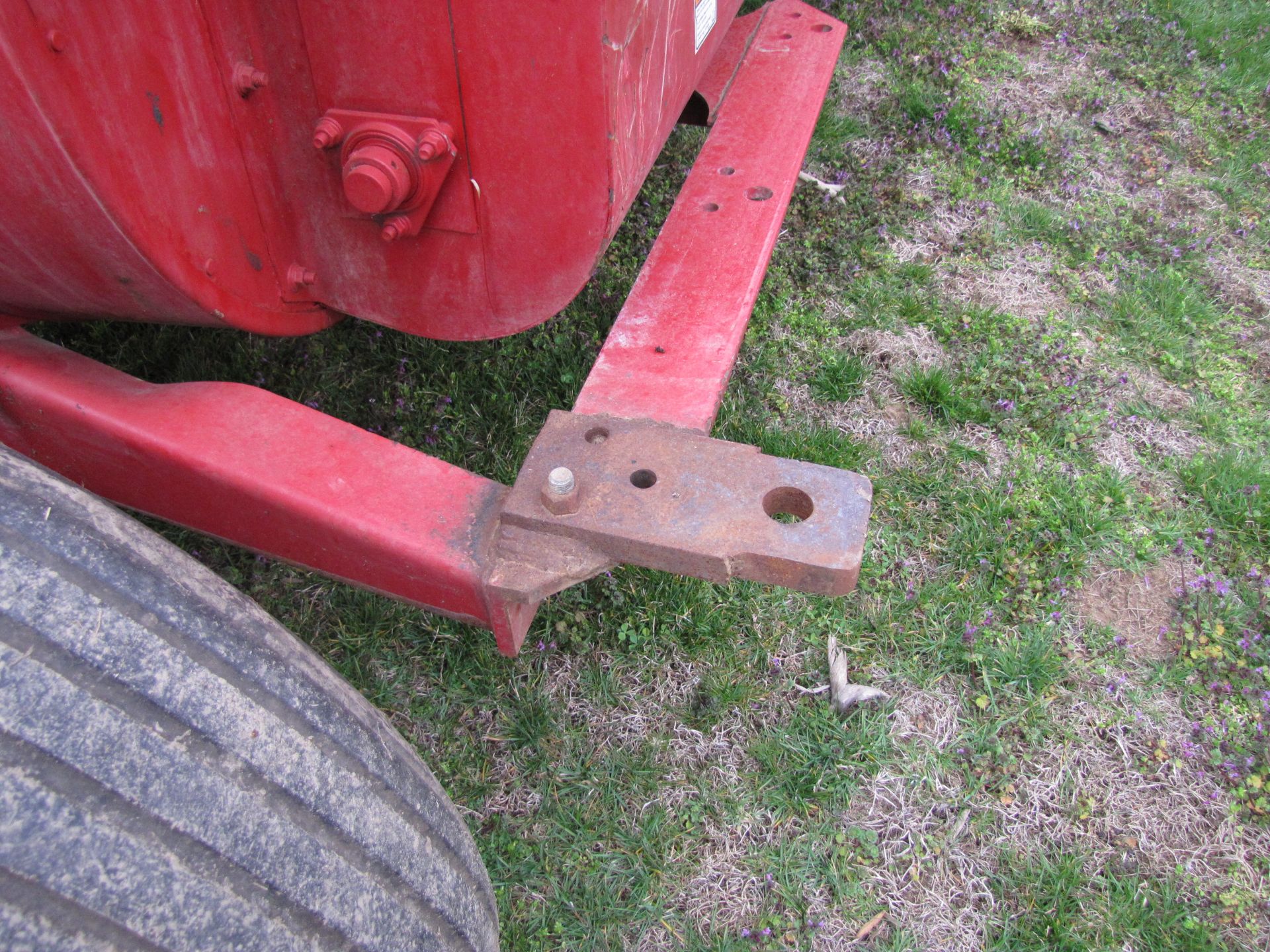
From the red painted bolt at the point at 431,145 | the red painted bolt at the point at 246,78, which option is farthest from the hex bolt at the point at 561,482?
the red painted bolt at the point at 246,78

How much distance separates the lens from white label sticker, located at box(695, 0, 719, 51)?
1836 mm

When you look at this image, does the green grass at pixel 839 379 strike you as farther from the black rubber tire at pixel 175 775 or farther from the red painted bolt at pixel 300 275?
the black rubber tire at pixel 175 775

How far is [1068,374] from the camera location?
2.71m

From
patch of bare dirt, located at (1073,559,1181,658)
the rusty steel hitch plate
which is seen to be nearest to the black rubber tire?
the rusty steel hitch plate

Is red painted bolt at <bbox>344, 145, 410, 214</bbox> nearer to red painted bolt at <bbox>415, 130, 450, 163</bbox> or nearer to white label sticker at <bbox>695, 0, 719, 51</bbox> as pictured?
red painted bolt at <bbox>415, 130, 450, 163</bbox>

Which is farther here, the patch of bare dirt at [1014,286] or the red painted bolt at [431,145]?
the patch of bare dirt at [1014,286]

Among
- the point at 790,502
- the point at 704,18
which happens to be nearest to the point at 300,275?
the point at 790,502

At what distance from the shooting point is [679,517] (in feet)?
3.94

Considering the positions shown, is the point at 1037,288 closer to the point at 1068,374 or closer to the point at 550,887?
the point at 1068,374

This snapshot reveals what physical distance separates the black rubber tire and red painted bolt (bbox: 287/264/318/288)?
0.49m

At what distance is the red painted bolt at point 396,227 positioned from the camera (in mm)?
1273

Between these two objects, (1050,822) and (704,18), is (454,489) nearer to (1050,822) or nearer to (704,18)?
(704,18)

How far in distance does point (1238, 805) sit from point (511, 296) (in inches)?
76.0

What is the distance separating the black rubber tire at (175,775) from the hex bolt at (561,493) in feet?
1.33
